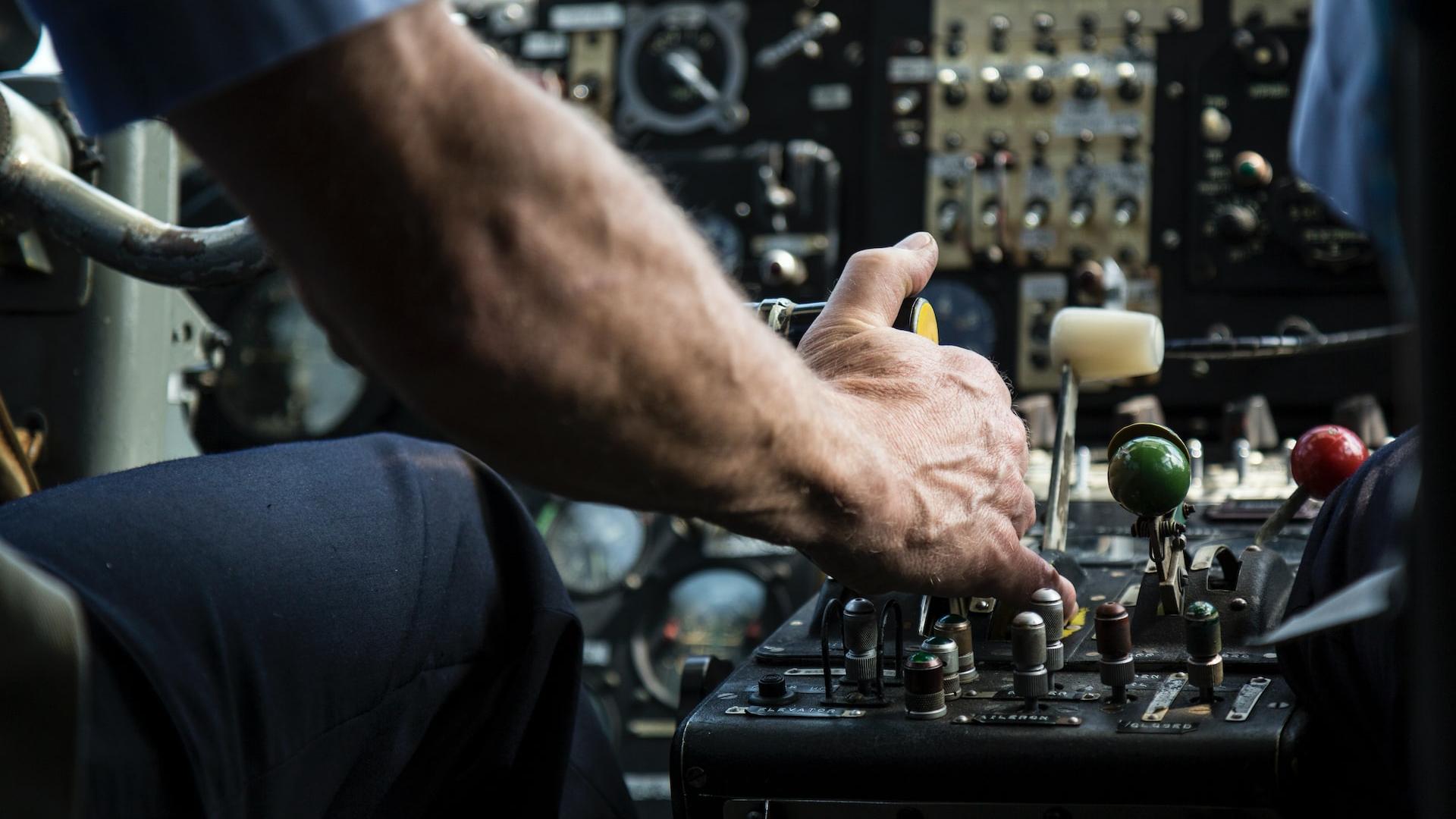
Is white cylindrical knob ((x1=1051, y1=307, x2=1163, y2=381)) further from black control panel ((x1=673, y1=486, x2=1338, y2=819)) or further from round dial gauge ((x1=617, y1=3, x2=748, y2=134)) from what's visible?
round dial gauge ((x1=617, y1=3, x2=748, y2=134))

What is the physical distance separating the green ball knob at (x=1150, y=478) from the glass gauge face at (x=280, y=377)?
2.63 m

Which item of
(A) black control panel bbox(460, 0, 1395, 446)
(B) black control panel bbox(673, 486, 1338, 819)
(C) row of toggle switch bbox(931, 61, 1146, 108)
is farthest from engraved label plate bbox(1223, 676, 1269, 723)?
(C) row of toggle switch bbox(931, 61, 1146, 108)

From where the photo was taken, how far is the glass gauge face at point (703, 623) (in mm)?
2941

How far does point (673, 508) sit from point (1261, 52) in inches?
98.3

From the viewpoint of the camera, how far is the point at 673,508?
23.7 inches

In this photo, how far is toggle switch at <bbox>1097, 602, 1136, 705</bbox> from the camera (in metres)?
0.75

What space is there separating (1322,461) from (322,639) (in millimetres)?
653

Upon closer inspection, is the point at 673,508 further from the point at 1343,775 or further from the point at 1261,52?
the point at 1261,52

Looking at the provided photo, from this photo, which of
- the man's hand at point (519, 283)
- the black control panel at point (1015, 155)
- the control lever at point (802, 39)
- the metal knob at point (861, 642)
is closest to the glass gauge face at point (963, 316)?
the black control panel at point (1015, 155)

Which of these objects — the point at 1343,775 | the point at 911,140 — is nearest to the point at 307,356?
the point at 911,140

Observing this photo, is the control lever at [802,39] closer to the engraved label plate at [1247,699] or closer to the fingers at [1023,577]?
the fingers at [1023,577]

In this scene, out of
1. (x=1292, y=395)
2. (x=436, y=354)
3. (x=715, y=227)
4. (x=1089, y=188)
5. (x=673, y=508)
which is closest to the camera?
(x=436, y=354)

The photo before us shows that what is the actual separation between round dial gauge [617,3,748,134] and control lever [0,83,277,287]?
2260 millimetres

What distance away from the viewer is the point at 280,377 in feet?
10.8
